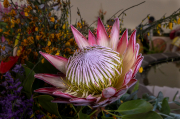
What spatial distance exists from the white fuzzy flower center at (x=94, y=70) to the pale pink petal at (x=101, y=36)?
0.09ft

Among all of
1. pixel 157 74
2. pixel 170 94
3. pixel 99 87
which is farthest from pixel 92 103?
pixel 157 74

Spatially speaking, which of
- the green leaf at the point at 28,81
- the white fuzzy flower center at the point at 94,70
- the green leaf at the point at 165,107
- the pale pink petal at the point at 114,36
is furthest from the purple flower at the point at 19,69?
the green leaf at the point at 165,107

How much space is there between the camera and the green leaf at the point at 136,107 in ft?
1.20

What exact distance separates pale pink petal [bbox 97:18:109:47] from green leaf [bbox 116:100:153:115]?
178 mm

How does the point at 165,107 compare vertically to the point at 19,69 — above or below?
below

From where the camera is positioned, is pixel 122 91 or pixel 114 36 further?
pixel 114 36

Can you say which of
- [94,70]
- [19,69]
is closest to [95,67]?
[94,70]

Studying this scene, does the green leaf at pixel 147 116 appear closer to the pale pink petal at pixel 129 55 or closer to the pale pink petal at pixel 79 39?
the pale pink petal at pixel 129 55

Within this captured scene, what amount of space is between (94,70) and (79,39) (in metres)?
0.11

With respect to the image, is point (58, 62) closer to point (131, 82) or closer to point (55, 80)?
point (55, 80)

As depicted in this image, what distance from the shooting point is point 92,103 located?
1.03 ft

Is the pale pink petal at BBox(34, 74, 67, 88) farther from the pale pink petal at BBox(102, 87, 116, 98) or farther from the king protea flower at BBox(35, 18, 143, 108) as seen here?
the pale pink petal at BBox(102, 87, 116, 98)

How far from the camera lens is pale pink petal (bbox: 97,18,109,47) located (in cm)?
43

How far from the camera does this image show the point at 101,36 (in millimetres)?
432
